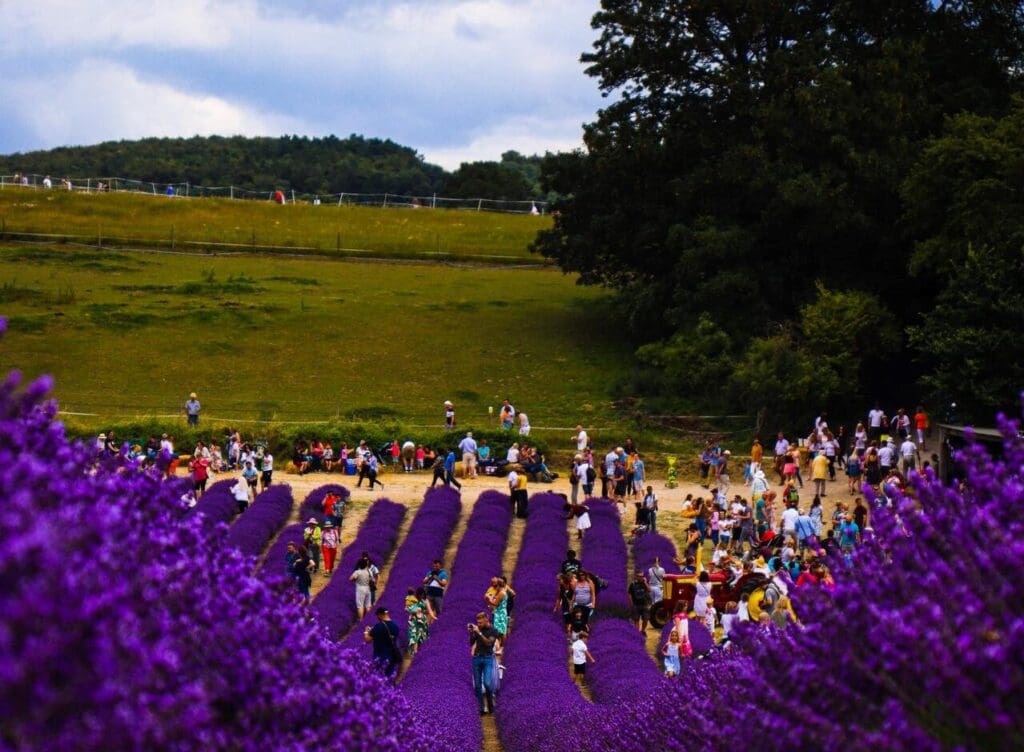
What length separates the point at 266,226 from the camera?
8181 centimetres

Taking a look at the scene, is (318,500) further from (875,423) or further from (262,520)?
(875,423)

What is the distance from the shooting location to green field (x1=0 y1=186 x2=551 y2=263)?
254ft

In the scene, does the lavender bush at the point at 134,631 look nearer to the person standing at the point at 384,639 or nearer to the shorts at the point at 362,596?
A: the person standing at the point at 384,639

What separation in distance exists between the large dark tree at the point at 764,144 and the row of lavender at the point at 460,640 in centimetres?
1683

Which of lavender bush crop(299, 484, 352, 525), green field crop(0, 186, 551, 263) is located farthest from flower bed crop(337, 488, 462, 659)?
green field crop(0, 186, 551, 263)

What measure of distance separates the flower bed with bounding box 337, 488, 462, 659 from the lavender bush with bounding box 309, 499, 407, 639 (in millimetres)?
361

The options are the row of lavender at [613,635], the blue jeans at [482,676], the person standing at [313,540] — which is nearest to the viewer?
the row of lavender at [613,635]

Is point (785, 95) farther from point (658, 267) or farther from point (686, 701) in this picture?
point (686, 701)

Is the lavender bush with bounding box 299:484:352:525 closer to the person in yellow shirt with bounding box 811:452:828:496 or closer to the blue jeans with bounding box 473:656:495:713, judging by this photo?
the person in yellow shirt with bounding box 811:452:828:496

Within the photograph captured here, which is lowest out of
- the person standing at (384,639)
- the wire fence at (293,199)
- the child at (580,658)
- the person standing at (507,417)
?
the person standing at (507,417)

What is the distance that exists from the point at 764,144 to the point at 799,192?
10.7 ft

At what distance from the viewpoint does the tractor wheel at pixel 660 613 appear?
2625cm

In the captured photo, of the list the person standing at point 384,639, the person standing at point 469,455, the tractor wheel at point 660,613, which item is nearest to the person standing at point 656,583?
the tractor wheel at point 660,613

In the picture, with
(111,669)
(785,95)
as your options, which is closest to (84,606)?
(111,669)
